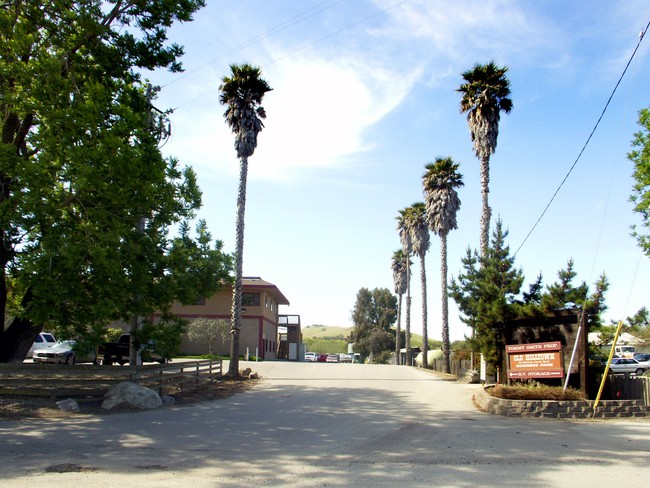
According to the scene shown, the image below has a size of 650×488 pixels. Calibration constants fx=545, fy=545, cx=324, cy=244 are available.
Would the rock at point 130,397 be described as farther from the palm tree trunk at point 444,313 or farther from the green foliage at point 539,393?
the palm tree trunk at point 444,313

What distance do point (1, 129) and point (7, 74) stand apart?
372 centimetres

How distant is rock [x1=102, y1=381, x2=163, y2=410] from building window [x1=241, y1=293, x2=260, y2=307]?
29987mm

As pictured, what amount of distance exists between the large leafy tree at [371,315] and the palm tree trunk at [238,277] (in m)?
65.5

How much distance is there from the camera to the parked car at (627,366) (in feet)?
117

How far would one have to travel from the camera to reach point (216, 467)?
8.62m

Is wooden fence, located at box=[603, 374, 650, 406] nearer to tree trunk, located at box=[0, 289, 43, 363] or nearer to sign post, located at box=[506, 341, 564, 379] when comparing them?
sign post, located at box=[506, 341, 564, 379]

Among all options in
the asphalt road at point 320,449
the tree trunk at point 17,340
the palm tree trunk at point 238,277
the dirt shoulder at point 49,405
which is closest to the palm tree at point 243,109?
the palm tree trunk at point 238,277

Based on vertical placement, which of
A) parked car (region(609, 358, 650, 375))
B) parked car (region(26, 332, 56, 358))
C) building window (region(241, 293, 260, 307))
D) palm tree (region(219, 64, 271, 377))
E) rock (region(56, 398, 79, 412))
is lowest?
rock (region(56, 398, 79, 412))

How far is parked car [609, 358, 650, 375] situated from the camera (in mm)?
35719

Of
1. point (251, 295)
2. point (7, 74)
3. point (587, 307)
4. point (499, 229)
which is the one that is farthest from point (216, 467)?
point (251, 295)

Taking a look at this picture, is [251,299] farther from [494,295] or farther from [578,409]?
[578,409]

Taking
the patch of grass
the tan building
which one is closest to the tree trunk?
the patch of grass

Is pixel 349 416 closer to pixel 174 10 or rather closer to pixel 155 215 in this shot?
pixel 155 215

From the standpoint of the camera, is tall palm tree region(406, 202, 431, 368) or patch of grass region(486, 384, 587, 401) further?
tall palm tree region(406, 202, 431, 368)
